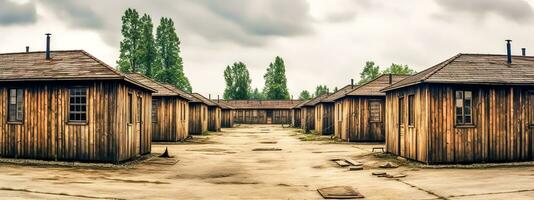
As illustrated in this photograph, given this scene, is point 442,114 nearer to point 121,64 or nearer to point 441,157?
point 441,157

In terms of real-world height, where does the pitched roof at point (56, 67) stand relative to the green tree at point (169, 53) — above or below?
below

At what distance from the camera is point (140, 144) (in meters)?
20.7

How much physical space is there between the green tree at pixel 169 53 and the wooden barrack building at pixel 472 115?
60.0m

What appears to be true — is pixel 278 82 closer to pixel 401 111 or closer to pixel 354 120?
pixel 354 120

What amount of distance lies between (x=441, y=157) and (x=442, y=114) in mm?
1549

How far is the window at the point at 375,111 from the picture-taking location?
104ft

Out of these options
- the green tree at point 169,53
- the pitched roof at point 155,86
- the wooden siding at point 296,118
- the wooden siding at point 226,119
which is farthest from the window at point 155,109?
the green tree at point 169,53

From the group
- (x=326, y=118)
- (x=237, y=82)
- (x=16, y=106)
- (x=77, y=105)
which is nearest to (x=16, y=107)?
(x=16, y=106)

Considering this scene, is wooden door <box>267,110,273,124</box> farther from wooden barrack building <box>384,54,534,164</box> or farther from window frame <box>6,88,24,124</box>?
window frame <box>6,88,24,124</box>

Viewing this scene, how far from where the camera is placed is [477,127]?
17.4 m

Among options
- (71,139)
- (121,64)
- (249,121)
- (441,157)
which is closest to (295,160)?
(441,157)

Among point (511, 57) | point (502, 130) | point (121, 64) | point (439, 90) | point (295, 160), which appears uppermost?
point (121, 64)

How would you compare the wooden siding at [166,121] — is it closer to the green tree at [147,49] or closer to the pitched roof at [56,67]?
the pitched roof at [56,67]

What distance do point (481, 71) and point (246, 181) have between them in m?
10.3
